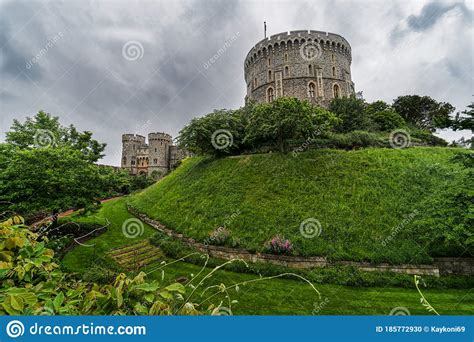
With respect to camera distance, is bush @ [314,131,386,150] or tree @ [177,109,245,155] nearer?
bush @ [314,131,386,150]

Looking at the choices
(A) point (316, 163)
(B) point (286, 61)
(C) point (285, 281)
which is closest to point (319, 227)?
(C) point (285, 281)

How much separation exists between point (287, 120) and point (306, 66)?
74.8ft

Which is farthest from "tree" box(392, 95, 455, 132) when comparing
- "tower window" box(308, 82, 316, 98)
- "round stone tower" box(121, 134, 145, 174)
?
"round stone tower" box(121, 134, 145, 174)

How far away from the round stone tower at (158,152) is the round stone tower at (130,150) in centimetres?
621

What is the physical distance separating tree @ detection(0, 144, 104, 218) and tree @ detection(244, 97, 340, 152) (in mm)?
14922

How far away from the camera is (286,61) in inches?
1531

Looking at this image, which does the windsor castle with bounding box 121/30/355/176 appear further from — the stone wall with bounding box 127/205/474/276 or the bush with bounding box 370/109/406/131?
the stone wall with bounding box 127/205/474/276

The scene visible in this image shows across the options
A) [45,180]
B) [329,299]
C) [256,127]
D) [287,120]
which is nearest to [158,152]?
[256,127]

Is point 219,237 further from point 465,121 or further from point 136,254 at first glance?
point 465,121

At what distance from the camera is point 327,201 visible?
653 inches

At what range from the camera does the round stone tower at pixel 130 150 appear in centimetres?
6981

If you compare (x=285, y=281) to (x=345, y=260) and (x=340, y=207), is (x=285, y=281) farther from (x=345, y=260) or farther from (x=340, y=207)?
(x=340, y=207)

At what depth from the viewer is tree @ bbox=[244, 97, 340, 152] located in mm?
21191

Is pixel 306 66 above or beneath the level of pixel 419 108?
above
